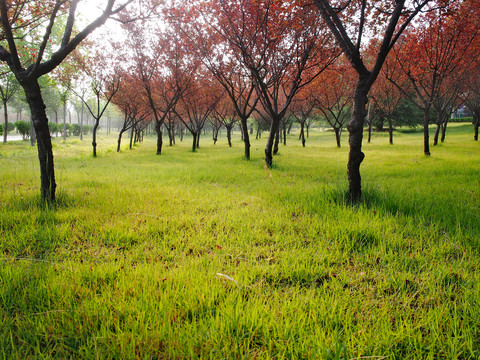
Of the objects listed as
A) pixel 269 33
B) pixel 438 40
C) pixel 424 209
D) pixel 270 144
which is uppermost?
pixel 438 40

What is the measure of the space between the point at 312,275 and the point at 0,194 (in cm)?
617

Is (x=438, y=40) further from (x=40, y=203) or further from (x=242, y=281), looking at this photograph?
(x=40, y=203)

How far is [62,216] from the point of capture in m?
3.55

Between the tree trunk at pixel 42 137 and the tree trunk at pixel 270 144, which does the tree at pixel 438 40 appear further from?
the tree trunk at pixel 42 137

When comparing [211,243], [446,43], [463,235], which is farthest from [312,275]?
[446,43]

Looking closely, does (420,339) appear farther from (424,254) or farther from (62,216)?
(62,216)

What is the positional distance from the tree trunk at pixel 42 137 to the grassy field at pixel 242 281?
320 millimetres

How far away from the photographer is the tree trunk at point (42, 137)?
13.7 feet

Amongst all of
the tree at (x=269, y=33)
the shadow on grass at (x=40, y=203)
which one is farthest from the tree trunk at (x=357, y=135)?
the shadow on grass at (x=40, y=203)

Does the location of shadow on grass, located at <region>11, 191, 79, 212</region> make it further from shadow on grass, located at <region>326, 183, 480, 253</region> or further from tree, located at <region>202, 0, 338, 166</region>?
tree, located at <region>202, 0, 338, 166</region>

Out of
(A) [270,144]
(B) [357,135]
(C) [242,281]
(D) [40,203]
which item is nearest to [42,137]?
(D) [40,203]

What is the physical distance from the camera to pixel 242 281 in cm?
204

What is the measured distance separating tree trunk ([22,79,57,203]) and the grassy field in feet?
1.05

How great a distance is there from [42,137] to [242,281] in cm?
464
